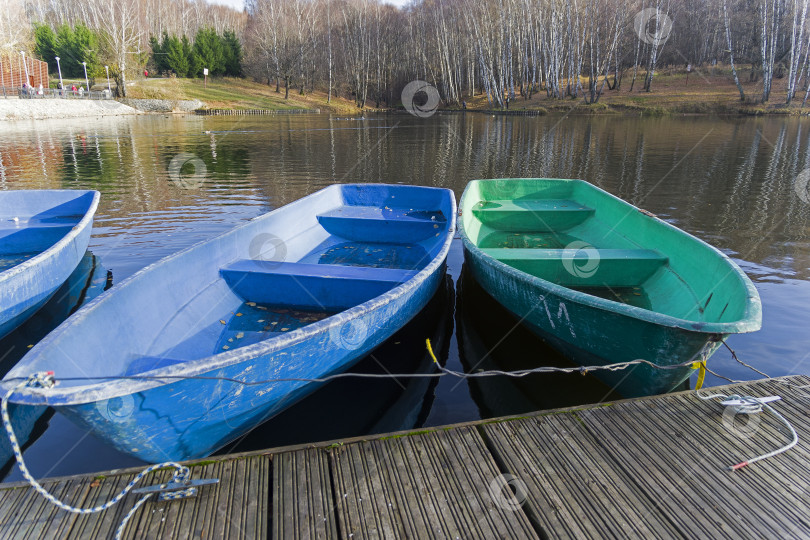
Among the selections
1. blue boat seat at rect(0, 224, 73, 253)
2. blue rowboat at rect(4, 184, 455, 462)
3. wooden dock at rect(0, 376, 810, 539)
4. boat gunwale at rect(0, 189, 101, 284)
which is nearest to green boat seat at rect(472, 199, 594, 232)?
blue rowboat at rect(4, 184, 455, 462)

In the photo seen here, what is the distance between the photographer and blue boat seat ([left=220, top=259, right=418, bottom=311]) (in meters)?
4.91

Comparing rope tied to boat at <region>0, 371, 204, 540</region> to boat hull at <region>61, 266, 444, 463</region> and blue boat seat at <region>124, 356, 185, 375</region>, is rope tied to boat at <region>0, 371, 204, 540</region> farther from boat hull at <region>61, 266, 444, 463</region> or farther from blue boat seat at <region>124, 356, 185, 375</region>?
blue boat seat at <region>124, 356, 185, 375</region>

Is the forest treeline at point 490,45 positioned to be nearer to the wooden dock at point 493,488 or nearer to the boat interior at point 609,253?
the boat interior at point 609,253

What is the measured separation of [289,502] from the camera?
9.32 ft

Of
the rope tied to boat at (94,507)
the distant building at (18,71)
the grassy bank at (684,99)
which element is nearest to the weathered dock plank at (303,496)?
the rope tied to boat at (94,507)

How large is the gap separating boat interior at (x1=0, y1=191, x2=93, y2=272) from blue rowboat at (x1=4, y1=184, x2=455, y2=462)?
12.3 feet

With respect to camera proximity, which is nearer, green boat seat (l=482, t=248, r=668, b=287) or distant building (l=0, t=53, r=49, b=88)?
green boat seat (l=482, t=248, r=668, b=287)

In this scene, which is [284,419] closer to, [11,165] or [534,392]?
[534,392]

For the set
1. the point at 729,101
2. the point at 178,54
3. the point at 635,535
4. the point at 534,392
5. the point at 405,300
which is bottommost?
the point at 534,392

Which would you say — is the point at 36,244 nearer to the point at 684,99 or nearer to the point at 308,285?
the point at 308,285

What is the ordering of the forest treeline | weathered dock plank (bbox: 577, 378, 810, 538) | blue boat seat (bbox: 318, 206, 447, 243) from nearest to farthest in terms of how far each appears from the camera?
1. weathered dock plank (bbox: 577, 378, 810, 538)
2. blue boat seat (bbox: 318, 206, 447, 243)
3. the forest treeline

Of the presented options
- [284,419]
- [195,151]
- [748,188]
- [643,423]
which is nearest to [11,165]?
[195,151]

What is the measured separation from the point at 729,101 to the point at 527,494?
46625 mm

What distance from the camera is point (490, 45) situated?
157ft
